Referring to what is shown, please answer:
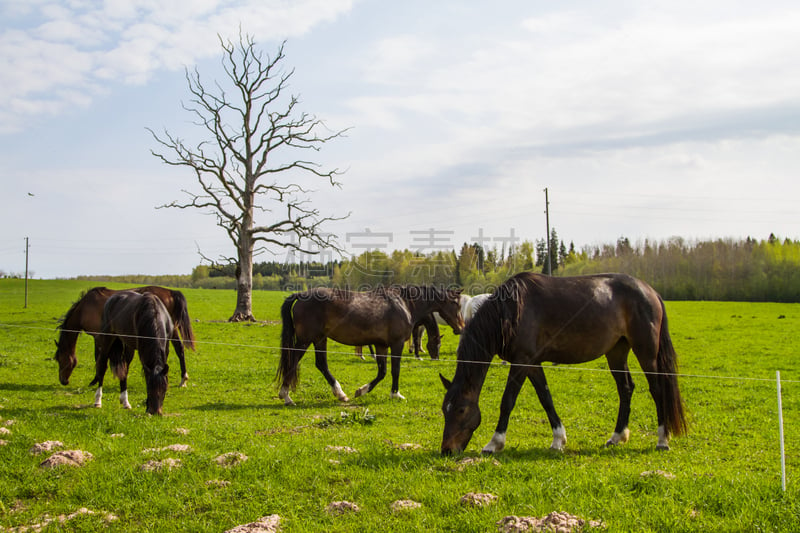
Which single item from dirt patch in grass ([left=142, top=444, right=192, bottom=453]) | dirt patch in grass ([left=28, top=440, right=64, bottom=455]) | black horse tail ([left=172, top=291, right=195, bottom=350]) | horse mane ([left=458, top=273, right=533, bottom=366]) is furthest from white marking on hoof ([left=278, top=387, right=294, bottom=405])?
horse mane ([left=458, top=273, right=533, bottom=366])

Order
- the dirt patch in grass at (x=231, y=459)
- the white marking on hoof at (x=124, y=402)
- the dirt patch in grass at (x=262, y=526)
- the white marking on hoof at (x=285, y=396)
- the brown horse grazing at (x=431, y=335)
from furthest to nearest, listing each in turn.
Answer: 1. the brown horse grazing at (x=431, y=335)
2. the white marking on hoof at (x=285, y=396)
3. the white marking on hoof at (x=124, y=402)
4. the dirt patch in grass at (x=231, y=459)
5. the dirt patch in grass at (x=262, y=526)

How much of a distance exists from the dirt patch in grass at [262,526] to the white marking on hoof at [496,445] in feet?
8.16

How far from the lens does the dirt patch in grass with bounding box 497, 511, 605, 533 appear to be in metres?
3.66

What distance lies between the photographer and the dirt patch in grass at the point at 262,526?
12.6 ft

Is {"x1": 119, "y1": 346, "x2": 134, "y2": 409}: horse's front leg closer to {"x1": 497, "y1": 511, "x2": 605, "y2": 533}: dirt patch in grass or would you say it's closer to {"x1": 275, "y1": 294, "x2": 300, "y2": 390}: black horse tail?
{"x1": 275, "y1": 294, "x2": 300, "y2": 390}: black horse tail

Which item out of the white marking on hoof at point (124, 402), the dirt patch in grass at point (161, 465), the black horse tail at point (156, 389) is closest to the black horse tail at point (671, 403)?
the dirt patch in grass at point (161, 465)

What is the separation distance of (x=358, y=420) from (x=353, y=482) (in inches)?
119

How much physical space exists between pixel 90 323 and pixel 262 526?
9.29 metres

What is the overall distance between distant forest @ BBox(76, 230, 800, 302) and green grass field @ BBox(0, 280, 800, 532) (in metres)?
35.3

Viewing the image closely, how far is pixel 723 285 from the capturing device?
5391cm

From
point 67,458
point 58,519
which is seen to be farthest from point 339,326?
point 58,519

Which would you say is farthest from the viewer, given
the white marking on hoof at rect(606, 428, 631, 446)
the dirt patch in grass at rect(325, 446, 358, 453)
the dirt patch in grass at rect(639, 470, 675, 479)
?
the white marking on hoof at rect(606, 428, 631, 446)

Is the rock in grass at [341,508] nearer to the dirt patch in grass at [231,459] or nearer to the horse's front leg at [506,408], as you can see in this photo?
the dirt patch in grass at [231,459]

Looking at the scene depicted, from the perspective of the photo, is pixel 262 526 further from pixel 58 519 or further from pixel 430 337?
pixel 430 337
